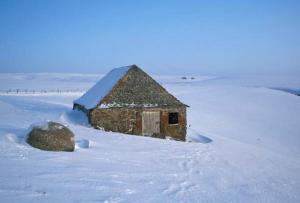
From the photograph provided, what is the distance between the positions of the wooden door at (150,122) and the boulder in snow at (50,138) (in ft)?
33.0

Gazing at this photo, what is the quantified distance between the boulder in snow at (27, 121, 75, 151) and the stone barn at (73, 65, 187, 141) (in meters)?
8.77

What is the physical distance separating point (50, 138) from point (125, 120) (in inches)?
398

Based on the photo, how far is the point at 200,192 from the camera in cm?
1074

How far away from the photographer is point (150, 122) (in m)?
24.0

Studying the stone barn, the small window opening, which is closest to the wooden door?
the stone barn

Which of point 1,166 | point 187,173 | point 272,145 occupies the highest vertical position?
point 1,166

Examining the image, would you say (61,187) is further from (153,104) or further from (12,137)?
(153,104)

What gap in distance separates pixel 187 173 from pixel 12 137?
23.5 ft

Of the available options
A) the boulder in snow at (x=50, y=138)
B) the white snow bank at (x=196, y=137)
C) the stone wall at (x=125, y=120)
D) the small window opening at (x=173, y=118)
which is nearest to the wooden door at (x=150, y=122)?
the stone wall at (x=125, y=120)

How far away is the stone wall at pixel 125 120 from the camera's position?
2288 cm

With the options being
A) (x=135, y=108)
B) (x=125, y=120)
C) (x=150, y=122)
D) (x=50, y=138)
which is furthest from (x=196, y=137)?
(x=50, y=138)

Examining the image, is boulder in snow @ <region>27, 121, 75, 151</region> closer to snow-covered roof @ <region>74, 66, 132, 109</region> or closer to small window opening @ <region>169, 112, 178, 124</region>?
snow-covered roof @ <region>74, 66, 132, 109</region>

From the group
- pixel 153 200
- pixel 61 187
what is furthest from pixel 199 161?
pixel 61 187

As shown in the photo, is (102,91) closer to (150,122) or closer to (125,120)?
(125,120)
